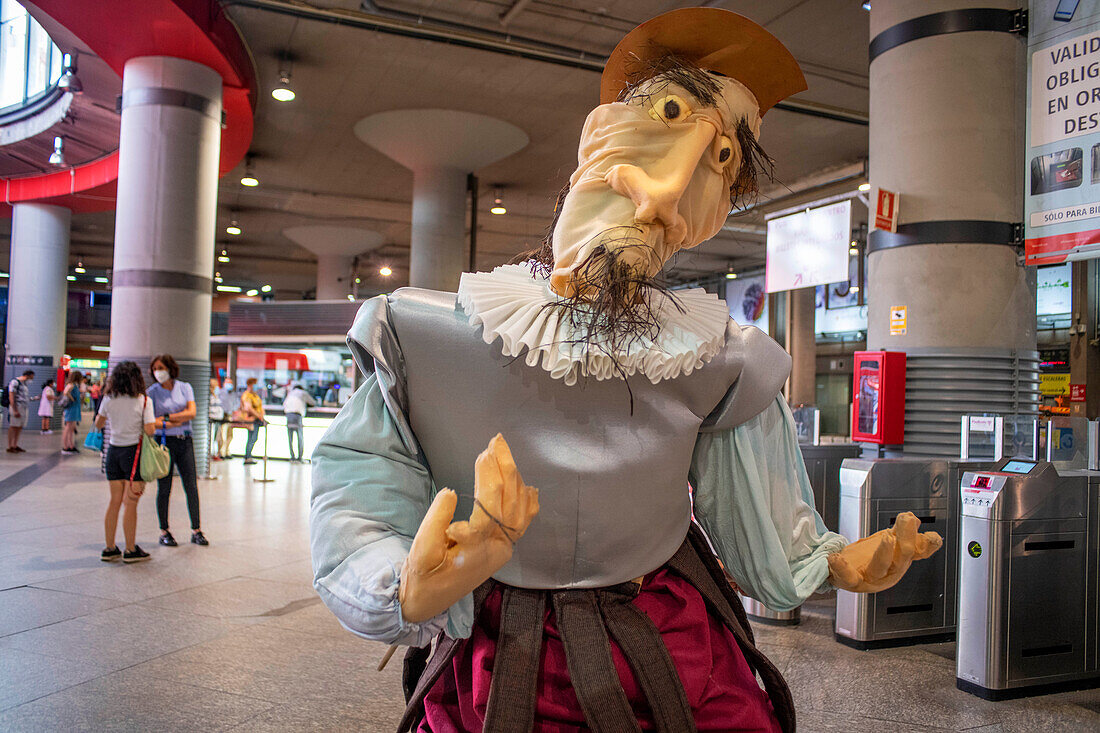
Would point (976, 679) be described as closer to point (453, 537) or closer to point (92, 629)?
point (453, 537)

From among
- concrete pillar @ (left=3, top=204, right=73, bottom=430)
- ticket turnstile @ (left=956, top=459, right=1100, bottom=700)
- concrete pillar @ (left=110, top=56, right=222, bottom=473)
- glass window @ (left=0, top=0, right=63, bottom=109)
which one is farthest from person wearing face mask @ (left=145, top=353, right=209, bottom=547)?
concrete pillar @ (left=3, top=204, right=73, bottom=430)

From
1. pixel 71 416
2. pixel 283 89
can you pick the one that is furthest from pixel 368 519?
pixel 71 416

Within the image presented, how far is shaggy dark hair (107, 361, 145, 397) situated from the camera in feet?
18.9

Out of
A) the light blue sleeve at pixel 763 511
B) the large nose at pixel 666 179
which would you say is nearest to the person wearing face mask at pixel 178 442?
the light blue sleeve at pixel 763 511

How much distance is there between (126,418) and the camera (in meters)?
5.63

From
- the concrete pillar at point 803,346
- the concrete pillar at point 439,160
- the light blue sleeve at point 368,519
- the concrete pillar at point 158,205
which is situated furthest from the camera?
the concrete pillar at point 803,346

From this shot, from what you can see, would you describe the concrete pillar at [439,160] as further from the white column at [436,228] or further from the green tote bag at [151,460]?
the green tote bag at [151,460]

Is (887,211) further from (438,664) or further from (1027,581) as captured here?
(438,664)

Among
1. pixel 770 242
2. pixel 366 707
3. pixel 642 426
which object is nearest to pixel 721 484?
pixel 642 426

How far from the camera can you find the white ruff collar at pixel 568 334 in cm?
117

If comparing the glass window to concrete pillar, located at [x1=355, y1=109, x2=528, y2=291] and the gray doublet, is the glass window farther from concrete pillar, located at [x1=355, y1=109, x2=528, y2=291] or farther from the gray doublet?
the gray doublet

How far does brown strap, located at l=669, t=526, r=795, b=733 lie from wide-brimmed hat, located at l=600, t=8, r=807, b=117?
0.82 meters

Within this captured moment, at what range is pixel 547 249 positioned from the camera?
1.41 meters

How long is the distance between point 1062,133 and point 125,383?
21.6 ft
